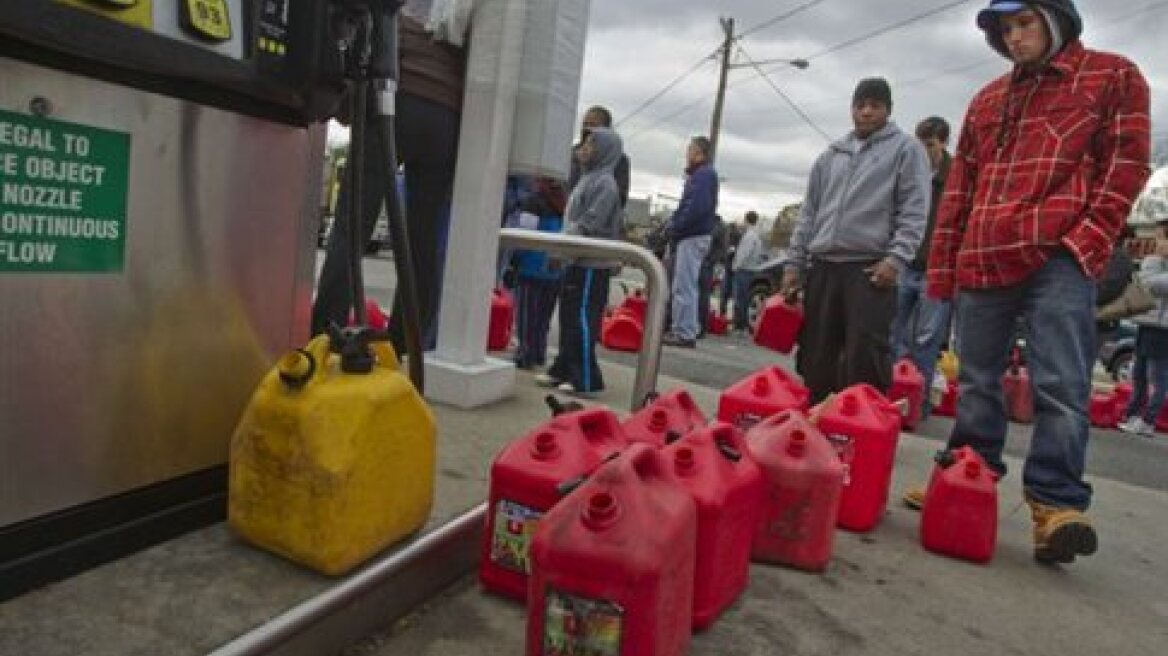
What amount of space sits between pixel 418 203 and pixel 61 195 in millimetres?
1829

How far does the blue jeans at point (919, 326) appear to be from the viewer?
5418 millimetres

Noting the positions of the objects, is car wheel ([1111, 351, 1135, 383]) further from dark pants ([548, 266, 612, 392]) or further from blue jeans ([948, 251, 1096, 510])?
blue jeans ([948, 251, 1096, 510])

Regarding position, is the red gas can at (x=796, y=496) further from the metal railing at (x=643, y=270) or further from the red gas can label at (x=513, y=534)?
the red gas can label at (x=513, y=534)

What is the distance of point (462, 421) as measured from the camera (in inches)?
119

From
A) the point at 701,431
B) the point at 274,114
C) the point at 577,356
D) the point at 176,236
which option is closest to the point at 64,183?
the point at 176,236

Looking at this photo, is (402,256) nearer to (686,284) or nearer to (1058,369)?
(1058,369)

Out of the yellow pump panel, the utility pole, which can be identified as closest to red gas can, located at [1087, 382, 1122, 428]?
the yellow pump panel

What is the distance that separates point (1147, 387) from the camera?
7.08 m

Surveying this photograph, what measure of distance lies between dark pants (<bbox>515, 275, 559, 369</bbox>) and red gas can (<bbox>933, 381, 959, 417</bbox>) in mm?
2652

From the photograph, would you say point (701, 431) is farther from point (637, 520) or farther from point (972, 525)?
point (972, 525)

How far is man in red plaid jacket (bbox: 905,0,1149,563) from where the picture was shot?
2656 millimetres

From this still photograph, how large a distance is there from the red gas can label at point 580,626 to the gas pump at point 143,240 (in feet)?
2.79

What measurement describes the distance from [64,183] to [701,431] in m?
1.35

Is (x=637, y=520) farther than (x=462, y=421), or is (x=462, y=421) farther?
(x=462, y=421)
